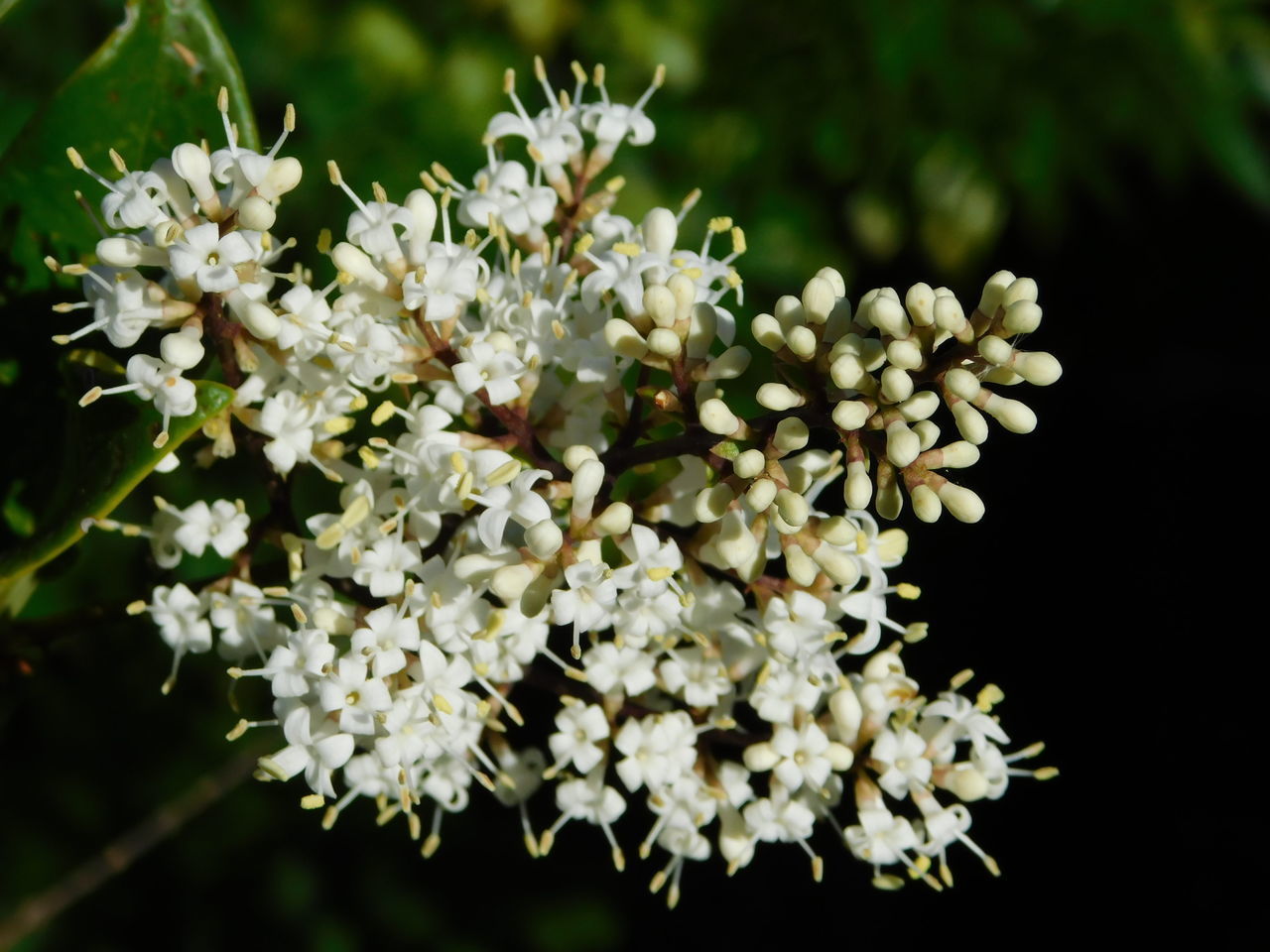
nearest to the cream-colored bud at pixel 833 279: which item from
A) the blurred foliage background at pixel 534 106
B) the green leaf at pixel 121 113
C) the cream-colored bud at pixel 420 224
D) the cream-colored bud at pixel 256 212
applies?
the cream-colored bud at pixel 420 224

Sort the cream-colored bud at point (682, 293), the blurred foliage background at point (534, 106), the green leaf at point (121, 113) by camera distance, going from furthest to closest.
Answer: the blurred foliage background at point (534, 106)
the green leaf at point (121, 113)
the cream-colored bud at point (682, 293)

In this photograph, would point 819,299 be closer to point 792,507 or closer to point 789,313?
point 789,313

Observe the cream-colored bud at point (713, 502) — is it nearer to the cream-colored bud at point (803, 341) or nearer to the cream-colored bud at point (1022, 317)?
the cream-colored bud at point (803, 341)

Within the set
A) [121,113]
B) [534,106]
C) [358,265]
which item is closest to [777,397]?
[358,265]

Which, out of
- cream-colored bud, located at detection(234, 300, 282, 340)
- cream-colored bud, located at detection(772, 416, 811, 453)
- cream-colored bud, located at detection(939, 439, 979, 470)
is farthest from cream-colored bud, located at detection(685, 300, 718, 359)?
cream-colored bud, located at detection(234, 300, 282, 340)

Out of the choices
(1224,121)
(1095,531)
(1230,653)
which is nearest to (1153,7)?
(1224,121)

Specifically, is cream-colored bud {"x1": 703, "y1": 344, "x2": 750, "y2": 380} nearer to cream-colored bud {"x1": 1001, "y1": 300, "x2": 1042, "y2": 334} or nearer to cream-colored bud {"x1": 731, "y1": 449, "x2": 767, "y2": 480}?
cream-colored bud {"x1": 731, "y1": 449, "x2": 767, "y2": 480}
